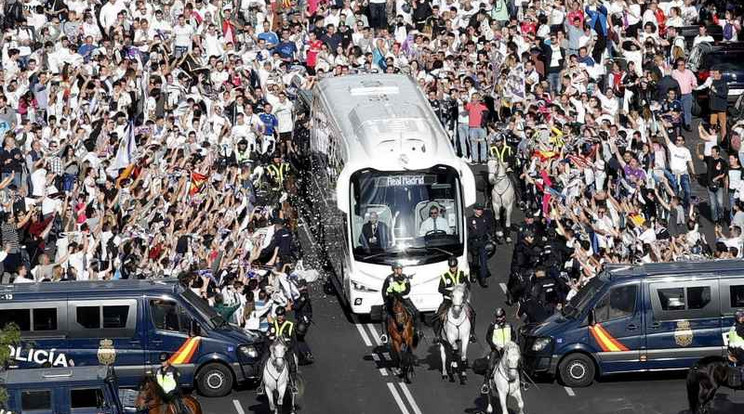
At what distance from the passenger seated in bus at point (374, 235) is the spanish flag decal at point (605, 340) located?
4.71 m

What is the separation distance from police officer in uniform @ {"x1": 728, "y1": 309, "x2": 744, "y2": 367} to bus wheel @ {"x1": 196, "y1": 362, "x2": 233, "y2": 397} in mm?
8086

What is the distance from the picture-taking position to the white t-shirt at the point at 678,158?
3906 centimetres

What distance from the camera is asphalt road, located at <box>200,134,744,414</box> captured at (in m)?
31.6

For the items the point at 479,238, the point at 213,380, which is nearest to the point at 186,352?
the point at 213,380

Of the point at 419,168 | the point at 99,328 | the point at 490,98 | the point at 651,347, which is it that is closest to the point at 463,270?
the point at 419,168

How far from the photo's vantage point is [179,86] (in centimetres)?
4275

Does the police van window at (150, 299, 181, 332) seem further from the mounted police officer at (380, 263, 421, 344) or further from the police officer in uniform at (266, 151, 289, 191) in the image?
the police officer in uniform at (266, 151, 289, 191)

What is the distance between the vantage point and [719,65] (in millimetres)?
45219

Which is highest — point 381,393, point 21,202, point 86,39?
point 86,39

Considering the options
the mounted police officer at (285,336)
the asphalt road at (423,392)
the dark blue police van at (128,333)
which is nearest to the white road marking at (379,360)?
the asphalt road at (423,392)

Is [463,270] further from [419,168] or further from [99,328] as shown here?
[99,328]

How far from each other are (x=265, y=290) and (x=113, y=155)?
21.5 ft

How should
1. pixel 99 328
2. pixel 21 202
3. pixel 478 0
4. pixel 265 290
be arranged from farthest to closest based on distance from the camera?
pixel 478 0 < pixel 21 202 < pixel 265 290 < pixel 99 328

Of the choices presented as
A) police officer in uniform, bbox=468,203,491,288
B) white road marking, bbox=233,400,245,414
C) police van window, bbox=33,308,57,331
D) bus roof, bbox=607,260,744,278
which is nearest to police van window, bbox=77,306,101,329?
police van window, bbox=33,308,57,331
